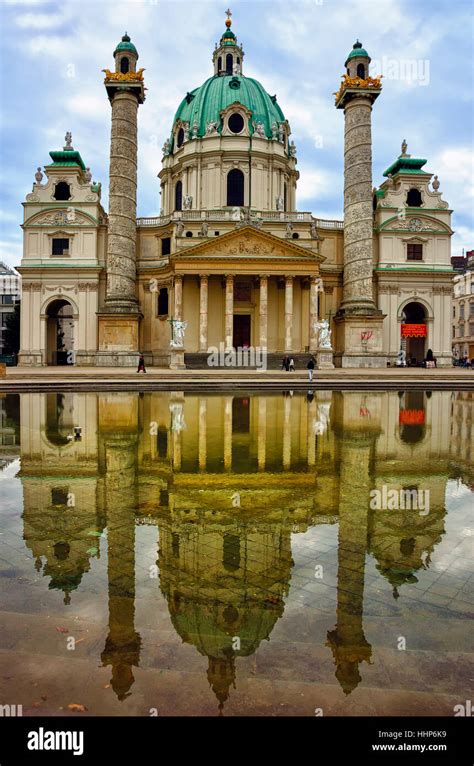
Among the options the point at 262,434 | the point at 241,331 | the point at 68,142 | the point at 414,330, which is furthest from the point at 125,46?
the point at 262,434

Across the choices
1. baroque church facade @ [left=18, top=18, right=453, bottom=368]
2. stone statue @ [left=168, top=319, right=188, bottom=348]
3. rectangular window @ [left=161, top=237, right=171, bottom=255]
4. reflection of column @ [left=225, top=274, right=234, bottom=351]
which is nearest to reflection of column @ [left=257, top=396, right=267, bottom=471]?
stone statue @ [left=168, top=319, right=188, bottom=348]

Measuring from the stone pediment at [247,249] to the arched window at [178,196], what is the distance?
13.6m

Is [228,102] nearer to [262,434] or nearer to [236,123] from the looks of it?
[236,123]

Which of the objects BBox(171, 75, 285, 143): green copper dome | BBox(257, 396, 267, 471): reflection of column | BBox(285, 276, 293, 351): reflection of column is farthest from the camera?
BBox(171, 75, 285, 143): green copper dome

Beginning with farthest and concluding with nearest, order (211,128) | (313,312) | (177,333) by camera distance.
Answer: (211,128) < (313,312) < (177,333)

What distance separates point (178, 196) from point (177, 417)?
44440 mm

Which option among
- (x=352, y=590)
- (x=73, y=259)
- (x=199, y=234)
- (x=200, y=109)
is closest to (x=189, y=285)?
(x=199, y=234)

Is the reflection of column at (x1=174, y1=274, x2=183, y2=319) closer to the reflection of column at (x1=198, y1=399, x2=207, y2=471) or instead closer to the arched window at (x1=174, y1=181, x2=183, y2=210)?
the arched window at (x1=174, y1=181, x2=183, y2=210)

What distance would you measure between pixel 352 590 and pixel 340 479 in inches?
147

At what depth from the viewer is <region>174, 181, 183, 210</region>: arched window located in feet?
176

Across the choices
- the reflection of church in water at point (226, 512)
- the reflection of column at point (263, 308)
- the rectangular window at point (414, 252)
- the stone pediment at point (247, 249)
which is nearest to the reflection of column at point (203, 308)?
the stone pediment at point (247, 249)

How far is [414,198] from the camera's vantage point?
49.0 metres

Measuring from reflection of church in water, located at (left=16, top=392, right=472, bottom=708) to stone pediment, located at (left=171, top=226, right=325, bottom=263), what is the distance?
2993 centimetres
